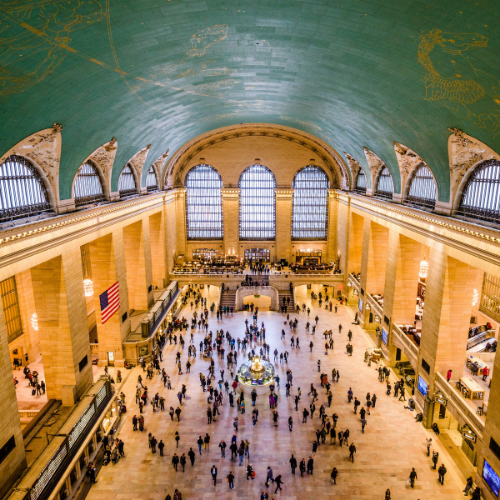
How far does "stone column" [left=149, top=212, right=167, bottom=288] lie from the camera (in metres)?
32.0

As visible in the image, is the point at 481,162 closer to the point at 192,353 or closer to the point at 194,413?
the point at 194,413

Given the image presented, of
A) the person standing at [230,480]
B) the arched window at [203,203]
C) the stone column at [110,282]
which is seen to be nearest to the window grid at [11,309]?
the stone column at [110,282]

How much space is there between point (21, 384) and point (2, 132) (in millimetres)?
13244

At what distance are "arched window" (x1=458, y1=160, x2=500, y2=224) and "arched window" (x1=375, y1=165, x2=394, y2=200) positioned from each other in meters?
8.25

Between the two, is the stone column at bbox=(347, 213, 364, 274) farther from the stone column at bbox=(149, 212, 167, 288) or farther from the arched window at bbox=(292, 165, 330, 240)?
the stone column at bbox=(149, 212, 167, 288)

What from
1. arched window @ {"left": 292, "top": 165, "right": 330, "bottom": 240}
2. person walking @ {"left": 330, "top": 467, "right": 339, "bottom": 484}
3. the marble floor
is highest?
arched window @ {"left": 292, "top": 165, "right": 330, "bottom": 240}

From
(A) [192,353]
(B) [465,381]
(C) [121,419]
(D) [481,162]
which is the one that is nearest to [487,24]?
(D) [481,162]

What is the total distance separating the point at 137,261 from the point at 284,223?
17015 millimetres

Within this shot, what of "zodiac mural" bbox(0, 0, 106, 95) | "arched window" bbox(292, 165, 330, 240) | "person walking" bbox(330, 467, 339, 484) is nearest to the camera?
"zodiac mural" bbox(0, 0, 106, 95)

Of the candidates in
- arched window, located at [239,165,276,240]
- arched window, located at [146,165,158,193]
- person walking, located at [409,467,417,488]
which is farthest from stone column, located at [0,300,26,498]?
arched window, located at [239,165,276,240]

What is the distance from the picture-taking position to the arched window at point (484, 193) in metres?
13.6

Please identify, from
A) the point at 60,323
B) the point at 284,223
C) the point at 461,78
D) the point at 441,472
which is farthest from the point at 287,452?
the point at 284,223

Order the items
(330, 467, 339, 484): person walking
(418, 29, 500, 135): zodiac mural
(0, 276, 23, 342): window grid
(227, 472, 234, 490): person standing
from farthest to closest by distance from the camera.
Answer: (0, 276, 23, 342): window grid, (330, 467, 339, 484): person walking, (227, 472, 234, 490): person standing, (418, 29, 500, 135): zodiac mural

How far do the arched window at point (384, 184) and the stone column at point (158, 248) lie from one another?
677 inches
